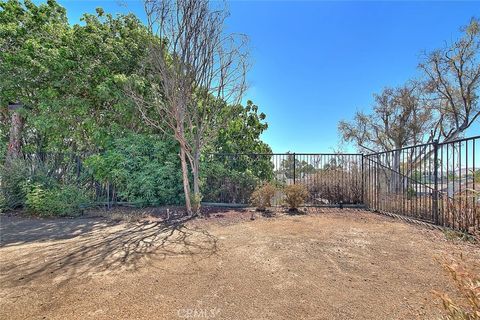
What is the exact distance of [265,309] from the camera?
2303mm

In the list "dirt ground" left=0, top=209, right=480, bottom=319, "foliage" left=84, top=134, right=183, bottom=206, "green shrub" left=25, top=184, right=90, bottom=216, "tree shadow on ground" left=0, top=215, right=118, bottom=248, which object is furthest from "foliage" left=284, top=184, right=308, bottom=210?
"green shrub" left=25, top=184, right=90, bottom=216

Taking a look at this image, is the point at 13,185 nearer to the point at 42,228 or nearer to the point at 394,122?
the point at 42,228

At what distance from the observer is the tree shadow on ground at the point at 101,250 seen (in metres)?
3.15

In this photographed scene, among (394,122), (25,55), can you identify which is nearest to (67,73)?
(25,55)

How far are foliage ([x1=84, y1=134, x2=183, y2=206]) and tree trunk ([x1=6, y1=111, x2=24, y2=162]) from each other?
264 centimetres

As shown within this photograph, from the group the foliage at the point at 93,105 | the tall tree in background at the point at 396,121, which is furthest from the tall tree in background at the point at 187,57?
the tall tree in background at the point at 396,121

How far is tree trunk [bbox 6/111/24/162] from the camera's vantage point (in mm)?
7937

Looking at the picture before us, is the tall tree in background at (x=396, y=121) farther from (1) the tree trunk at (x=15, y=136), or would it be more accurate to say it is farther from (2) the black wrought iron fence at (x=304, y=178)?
(1) the tree trunk at (x=15, y=136)

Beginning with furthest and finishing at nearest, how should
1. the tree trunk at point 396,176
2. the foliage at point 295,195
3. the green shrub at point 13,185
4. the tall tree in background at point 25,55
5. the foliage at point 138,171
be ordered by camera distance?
the foliage at point 138,171 < the foliage at point 295,195 < the tall tree in background at point 25,55 < the green shrub at point 13,185 < the tree trunk at point 396,176

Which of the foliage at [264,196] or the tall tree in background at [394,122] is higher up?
the tall tree in background at [394,122]

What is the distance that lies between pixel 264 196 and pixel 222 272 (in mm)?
4283

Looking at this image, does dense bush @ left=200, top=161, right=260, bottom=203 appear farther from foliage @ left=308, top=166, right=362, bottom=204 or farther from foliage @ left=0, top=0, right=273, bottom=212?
foliage @ left=308, top=166, right=362, bottom=204

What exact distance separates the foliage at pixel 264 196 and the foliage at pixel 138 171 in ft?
7.88

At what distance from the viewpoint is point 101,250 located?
3.92 metres
